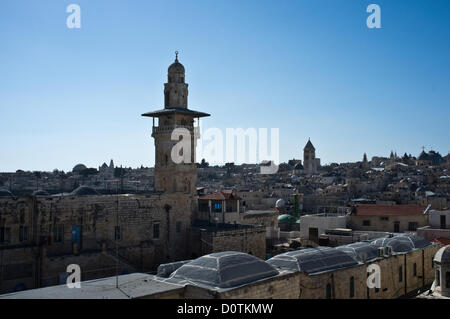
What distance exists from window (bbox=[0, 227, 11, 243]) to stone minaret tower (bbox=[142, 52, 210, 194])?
1266cm

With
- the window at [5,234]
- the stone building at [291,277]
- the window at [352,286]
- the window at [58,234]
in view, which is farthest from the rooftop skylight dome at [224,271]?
the window at [5,234]

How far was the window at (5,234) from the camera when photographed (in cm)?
2198

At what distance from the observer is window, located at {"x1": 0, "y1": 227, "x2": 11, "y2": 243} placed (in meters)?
22.0

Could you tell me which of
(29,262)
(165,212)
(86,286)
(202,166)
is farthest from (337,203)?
(202,166)

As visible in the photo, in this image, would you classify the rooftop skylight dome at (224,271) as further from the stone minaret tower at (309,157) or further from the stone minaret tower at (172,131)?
the stone minaret tower at (309,157)

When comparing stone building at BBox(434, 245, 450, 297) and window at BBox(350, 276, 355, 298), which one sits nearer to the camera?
stone building at BBox(434, 245, 450, 297)

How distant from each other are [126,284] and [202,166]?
174 m

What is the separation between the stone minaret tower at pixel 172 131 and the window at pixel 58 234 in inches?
403

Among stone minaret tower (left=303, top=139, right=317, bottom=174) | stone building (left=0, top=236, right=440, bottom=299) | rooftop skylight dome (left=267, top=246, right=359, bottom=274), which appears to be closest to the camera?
stone building (left=0, top=236, right=440, bottom=299)

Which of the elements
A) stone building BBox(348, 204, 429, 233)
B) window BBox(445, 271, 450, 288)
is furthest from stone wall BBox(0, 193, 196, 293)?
window BBox(445, 271, 450, 288)

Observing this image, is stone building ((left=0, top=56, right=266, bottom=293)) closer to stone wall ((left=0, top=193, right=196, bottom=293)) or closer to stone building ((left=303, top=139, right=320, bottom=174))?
stone wall ((left=0, top=193, right=196, bottom=293))

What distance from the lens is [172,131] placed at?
1283 inches

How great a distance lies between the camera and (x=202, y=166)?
18788cm
